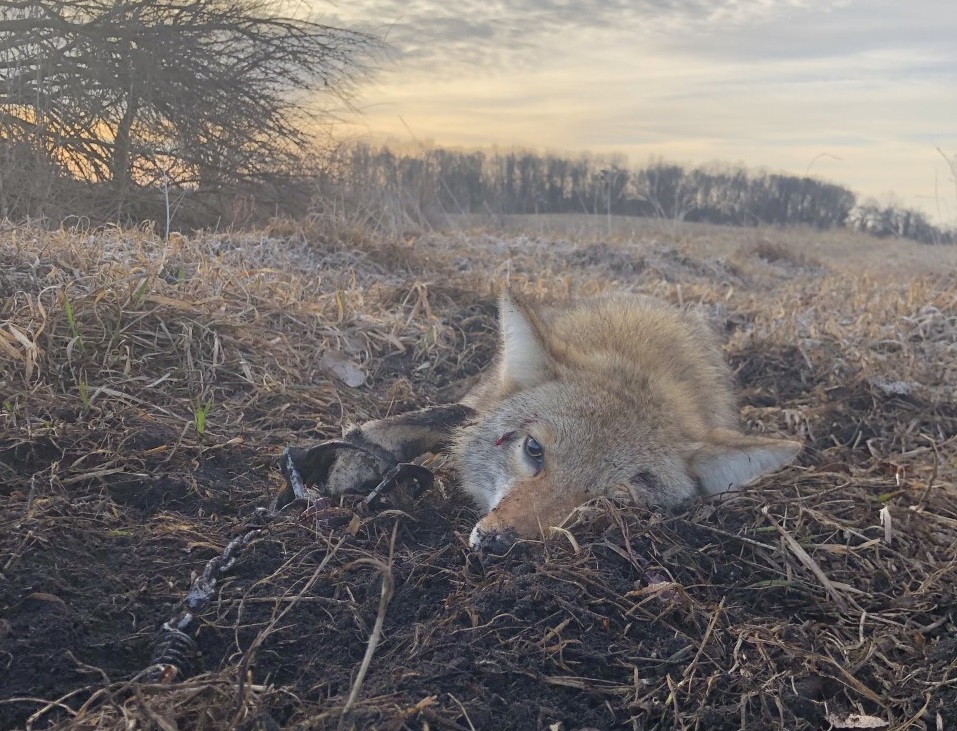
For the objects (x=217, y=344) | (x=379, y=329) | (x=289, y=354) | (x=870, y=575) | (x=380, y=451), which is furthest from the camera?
(x=379, y=329)

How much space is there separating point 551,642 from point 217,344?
8.99 feet

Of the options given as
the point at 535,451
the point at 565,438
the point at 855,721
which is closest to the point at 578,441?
the point at 565,438

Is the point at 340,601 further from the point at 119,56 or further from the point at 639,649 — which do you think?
the point at 119,56

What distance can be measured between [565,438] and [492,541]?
0.58 meters

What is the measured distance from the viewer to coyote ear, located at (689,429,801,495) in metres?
2.99

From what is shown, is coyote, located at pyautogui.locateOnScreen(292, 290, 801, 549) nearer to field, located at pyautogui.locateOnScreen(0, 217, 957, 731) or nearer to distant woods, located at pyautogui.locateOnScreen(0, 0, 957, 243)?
field, located at pyautogui.locateOnScreen(0, 217, 957, 731)

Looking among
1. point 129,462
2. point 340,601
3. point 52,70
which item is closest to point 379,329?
point 129,462

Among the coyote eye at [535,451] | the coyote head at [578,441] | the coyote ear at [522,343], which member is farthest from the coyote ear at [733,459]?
the coyote ear at [522,343]

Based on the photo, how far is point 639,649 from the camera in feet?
7.34

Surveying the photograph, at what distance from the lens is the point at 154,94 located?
12227mm

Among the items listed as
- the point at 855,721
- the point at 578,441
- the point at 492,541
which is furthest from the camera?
the point at 578,441

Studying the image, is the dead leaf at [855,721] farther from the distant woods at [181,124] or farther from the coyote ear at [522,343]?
the distant woods at [181,124]

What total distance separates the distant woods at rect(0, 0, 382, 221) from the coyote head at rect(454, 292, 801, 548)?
7.89 m

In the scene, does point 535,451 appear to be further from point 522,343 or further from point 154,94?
point 154,94
